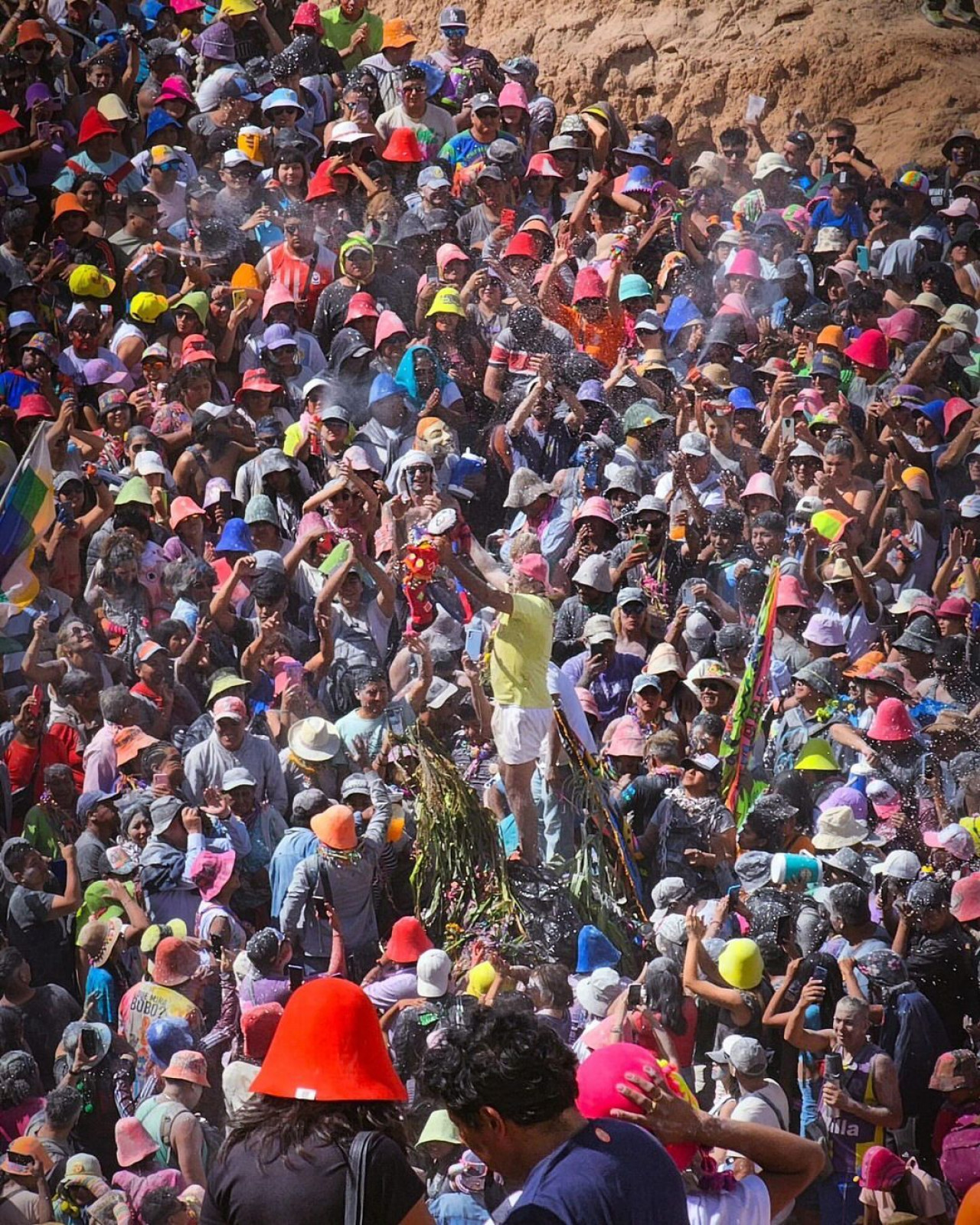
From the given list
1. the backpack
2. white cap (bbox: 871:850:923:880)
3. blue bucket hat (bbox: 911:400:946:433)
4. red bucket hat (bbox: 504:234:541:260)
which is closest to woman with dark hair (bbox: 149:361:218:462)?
red bucket hat (bbox: 504:234:541:260)

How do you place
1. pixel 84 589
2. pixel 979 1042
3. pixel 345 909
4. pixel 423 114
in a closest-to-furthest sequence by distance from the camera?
pixel 979 1042 → pixel 345 909 → pixel 84 589 → pixel 423 114

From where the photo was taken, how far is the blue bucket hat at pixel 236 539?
398 inches

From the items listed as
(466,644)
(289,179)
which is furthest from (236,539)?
(289,179)

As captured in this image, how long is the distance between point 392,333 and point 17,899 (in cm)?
480

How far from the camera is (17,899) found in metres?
7.93

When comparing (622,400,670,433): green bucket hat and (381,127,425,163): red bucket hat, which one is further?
(381,127,425,163): red bucket hat

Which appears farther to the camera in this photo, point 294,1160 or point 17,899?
point 17,899

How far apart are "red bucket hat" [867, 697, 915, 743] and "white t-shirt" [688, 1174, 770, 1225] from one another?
5237 millimetres

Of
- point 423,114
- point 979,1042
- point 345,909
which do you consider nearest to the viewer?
point 979,1042

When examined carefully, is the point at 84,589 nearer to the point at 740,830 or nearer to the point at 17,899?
the point at 17,899

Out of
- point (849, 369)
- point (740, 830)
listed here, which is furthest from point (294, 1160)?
point (849, 369)

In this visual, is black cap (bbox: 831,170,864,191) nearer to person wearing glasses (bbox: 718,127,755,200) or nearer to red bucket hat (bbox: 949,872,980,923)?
person wearing glasses (bbox: 718,127,755,200)

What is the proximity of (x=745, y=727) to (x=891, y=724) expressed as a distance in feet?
2.58

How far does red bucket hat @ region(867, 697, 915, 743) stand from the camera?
912 centimetres
